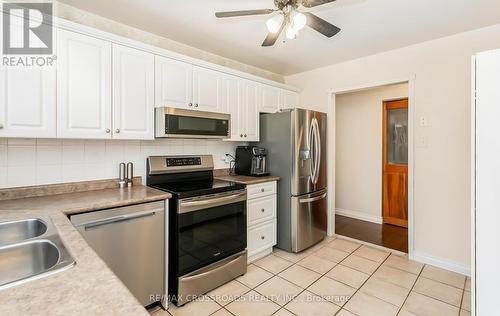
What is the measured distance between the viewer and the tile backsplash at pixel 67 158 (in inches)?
71.8

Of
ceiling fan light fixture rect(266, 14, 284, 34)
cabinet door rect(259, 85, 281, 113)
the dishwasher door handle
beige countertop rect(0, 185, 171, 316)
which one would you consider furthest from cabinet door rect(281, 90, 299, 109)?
beige countertop rect(0, 185, 171, 316)

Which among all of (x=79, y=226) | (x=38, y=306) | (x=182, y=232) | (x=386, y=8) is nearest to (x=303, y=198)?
(x=182, y=232)

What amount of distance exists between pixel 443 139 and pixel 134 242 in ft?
10.1

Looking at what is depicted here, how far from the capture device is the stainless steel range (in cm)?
199

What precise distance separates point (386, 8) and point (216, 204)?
220cm

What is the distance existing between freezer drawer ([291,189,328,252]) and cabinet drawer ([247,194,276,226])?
0.81 feet

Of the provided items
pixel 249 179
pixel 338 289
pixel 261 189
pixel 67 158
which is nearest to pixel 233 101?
pixel 249 179

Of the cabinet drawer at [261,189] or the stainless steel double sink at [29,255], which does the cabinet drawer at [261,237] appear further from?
the stainless steel double sink at [29,255]

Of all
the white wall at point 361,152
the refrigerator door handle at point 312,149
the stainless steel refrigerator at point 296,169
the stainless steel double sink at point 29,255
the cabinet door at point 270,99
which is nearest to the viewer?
the stainless steel double sink at point 29,255

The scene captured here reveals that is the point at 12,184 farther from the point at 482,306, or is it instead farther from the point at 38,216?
the point at 482,306

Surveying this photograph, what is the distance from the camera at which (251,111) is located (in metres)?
3.05

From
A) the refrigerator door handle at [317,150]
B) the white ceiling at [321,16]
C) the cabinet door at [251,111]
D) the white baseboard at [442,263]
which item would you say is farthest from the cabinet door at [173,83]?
the white baseboard at [442,263]

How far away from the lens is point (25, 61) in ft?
5.44

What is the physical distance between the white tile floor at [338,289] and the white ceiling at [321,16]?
241cm
